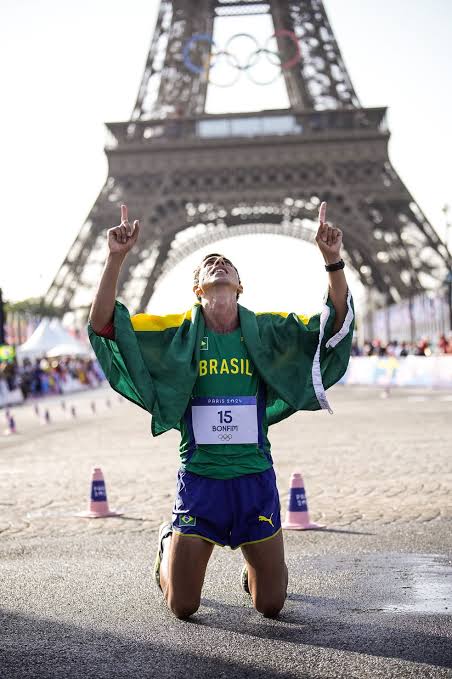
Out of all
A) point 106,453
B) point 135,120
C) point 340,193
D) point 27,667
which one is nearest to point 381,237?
point 340,193

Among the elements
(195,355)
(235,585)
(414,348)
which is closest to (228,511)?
(195,355)

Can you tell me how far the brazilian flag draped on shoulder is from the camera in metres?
4.71

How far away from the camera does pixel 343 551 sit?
6047 mm

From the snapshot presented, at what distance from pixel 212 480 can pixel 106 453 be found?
8.49m

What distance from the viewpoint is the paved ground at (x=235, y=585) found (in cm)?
394

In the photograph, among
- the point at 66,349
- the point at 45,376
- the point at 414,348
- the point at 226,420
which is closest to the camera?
the point at 226,420

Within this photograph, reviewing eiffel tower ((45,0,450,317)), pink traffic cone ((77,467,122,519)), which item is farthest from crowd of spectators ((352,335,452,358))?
pink traffic cone ((77,467,122,519))

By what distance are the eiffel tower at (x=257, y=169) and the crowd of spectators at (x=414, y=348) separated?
6.25 m

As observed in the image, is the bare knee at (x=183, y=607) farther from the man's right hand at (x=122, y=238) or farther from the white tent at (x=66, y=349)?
the white tent at (x=66, y=349)

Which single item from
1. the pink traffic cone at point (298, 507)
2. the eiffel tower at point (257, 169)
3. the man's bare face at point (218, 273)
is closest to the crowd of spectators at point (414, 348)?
the eiffel tower at point (257, 169)

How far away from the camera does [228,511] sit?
458cm

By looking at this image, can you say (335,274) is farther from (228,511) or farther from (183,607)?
(183,607)

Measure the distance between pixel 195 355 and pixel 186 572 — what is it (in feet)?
3.13

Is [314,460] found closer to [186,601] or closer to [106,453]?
[106,453]
